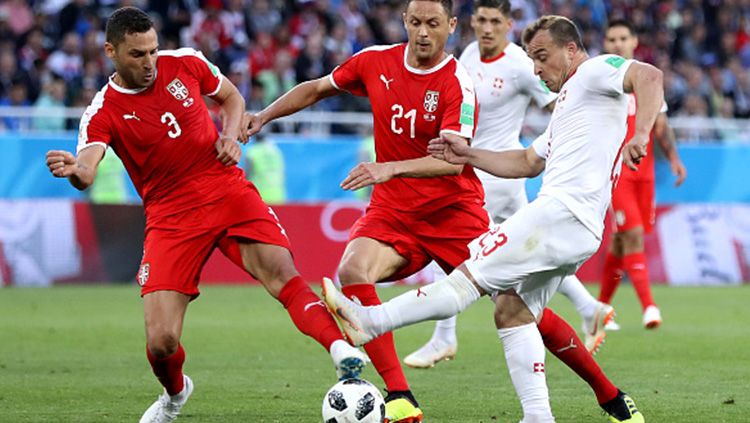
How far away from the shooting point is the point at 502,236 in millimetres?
6906

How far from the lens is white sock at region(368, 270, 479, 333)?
6.94 meters

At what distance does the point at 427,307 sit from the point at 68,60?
585 inches

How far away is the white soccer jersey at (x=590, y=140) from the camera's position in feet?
22.7

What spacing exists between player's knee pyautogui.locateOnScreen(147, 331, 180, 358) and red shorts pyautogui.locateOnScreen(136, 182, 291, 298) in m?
0.29

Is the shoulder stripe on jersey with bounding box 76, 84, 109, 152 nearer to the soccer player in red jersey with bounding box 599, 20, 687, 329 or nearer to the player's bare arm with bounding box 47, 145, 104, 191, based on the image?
the player's bare arm with bounding box 47, 145, 104, 191

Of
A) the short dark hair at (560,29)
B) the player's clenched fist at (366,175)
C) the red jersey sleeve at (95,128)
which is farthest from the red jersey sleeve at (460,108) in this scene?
the red jersey sleeve at (95,128)

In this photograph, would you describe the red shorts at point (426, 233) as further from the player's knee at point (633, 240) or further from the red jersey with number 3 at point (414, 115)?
the player's knee at point (633, 240)

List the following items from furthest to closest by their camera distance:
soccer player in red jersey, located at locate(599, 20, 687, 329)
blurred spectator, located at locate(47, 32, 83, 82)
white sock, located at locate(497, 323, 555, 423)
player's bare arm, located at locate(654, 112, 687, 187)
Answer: blurred spectator, located at locate(47, 32, 83, 82)
player's bare arm, located at locate(654, 112, 687, 187)
soccer player in red jersey, located at locate(599, 20, 687, 329)
white sock, located at locate(497, 323, 555, 423)

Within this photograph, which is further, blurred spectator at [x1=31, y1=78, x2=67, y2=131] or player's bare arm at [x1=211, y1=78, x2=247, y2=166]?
blurred spectator at [x1=31, y1=78, x2=67, y2=131]

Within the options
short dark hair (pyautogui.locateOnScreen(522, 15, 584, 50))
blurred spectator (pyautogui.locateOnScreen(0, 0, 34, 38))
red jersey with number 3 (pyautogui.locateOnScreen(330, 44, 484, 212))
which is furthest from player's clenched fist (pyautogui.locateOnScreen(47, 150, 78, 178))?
blurred spectator (pyautogui.locateOnScreen(0, 0, 34, 38))

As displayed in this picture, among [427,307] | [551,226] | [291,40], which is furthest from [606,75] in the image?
[291,40]

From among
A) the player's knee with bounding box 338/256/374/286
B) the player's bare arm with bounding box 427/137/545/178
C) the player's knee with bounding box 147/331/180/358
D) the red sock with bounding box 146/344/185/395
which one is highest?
the player's bare arm with bounding box 427/137/545/178

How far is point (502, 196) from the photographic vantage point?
35.6 ft

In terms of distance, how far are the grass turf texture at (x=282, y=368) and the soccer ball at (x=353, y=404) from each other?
84 cm
